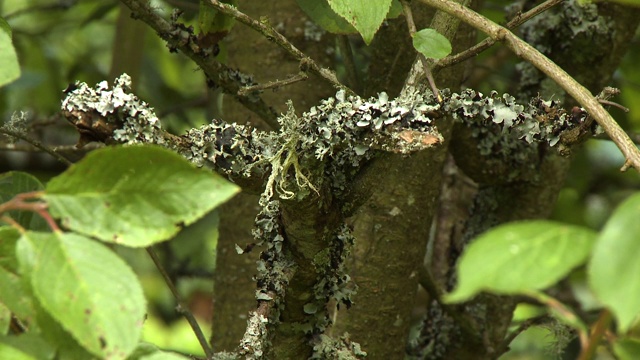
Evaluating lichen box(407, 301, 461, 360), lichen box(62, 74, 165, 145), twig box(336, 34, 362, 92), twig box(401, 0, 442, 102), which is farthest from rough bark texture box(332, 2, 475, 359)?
lichen box(62, 74, 165, 145)

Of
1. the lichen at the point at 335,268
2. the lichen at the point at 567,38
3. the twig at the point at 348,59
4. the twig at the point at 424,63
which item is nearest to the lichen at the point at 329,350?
the lichen at the point at 335,268

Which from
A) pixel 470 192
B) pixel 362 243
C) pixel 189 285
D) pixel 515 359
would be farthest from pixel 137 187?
pixel 189 285

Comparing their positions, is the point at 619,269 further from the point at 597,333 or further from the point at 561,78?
the point at 561,78

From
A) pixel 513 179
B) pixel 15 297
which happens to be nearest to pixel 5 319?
pixel 15 297

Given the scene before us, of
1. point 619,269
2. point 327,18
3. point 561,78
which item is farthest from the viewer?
point 327,18

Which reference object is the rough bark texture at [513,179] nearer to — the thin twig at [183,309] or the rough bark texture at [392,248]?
the rough bark texture at [392,248]

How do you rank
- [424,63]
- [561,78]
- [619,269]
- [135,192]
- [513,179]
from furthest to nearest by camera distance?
[513,179] < [424,63] < [561,78] < [135,192] < [619,269]

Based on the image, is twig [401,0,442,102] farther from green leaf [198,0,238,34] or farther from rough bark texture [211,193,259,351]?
rough bark texture [211,193,259,351]
